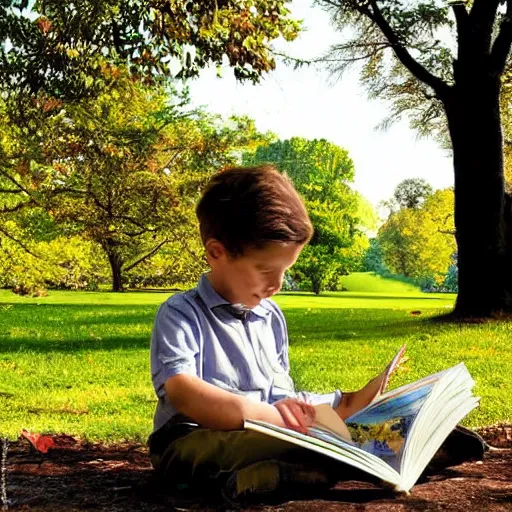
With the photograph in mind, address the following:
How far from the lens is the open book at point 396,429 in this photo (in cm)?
163

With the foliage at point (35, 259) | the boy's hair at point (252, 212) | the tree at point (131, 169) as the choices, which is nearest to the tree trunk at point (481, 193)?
the tree at point (131, 169)

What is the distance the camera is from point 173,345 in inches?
73.2

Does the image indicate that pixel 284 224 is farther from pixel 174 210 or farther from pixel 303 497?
pixel 174 210

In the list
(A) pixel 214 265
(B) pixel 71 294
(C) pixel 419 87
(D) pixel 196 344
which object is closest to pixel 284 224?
(A) pixel 214 265

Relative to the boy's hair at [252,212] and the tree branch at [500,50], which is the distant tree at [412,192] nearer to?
the tree branch at [500,50]

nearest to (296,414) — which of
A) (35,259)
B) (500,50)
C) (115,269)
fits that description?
(500,50)

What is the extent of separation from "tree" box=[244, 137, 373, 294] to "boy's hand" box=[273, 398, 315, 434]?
16.4 m

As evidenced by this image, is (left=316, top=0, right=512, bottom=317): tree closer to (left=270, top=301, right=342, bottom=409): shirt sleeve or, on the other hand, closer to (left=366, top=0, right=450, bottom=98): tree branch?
(left=366, top=0, right=450, bottom=98): tree branch

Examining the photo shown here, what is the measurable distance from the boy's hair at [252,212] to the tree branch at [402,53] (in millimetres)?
7042

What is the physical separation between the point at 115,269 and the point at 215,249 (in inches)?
511

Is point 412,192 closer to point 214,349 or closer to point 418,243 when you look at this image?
point 418,243

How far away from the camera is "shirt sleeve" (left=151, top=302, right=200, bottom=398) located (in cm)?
183

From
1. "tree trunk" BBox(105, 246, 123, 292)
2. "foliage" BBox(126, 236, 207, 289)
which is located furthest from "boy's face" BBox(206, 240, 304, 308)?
"tree trunk" BBox(105, 246, 123, 292)

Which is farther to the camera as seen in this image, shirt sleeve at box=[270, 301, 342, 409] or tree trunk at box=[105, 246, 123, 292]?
tree trunk at box=[105, 246, 123, 292]
